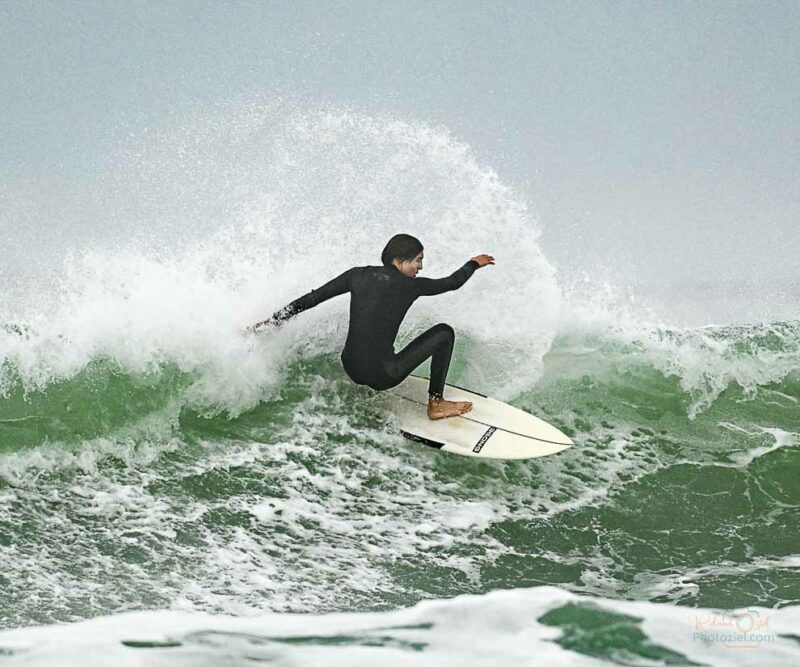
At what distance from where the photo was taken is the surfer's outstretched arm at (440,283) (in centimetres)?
579

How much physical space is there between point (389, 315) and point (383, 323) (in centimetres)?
7

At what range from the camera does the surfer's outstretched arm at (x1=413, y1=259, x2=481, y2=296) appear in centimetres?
579

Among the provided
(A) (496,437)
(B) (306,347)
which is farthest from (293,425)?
(A) (496,437)

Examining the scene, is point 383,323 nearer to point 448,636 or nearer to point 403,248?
point 403,248

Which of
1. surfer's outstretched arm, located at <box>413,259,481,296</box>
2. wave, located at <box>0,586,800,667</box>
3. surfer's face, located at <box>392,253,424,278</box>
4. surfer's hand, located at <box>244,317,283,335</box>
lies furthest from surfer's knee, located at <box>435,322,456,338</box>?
wave, located at <box>0,586,800,667</box>

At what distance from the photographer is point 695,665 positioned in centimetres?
318

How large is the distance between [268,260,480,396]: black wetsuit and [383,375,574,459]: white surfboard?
0.25 metres

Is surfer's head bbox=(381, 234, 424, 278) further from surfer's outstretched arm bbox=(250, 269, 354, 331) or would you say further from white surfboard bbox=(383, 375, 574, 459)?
white surfboard bbox=(383, 375, 574, 459)

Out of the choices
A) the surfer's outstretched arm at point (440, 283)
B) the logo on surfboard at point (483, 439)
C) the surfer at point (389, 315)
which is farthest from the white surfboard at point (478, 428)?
the surfer's outstretched arm at point (440, 283)

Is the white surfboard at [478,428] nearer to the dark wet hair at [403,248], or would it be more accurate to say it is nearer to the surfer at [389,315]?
the surfer at [389,315]

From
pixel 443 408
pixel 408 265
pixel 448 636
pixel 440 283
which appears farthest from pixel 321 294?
pixel 448 636

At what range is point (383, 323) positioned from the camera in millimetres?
5754

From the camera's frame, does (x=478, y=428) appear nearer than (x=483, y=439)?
No

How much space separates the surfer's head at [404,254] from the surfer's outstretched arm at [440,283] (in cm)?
10
